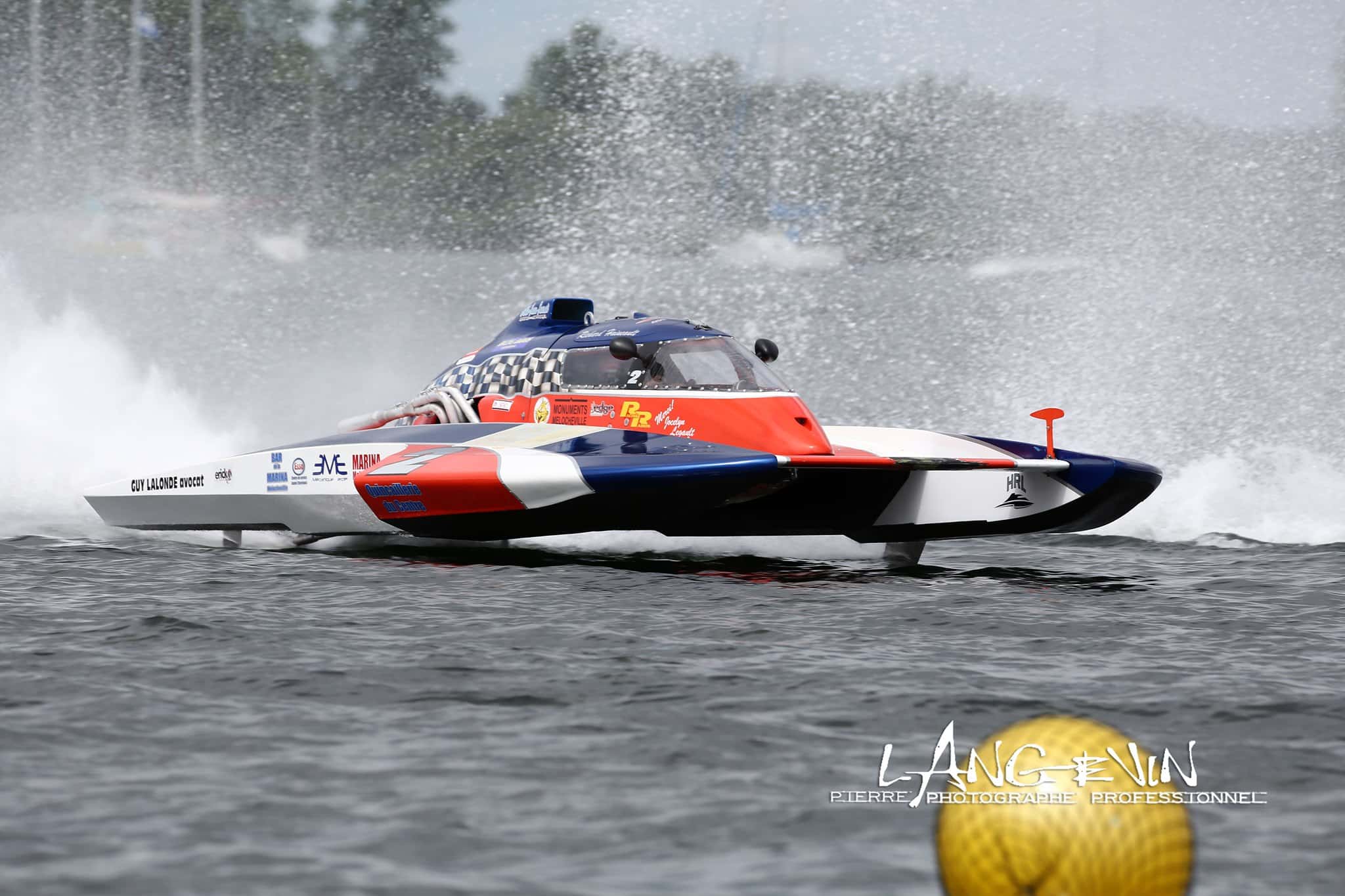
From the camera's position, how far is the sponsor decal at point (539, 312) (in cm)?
1041

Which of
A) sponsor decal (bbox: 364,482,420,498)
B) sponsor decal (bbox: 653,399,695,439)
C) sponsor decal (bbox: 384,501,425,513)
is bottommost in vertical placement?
sponsor decal (bbox: 384,501,425,513)

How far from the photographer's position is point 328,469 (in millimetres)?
9586

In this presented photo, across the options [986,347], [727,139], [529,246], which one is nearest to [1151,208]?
[986,347]

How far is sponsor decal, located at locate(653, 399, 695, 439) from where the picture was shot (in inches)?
341

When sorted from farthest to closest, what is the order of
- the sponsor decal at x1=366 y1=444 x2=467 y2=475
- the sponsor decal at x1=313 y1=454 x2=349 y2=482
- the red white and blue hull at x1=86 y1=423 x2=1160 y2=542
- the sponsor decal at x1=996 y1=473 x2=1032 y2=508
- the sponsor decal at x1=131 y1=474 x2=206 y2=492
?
1. the sponsor decal at x1=131 y1=474 x2=206 y2=492
2. the sponsor decal at x1=313 y1=454 x2=349 y2=482
3. the sponsor decal at x1=366 y1=444 x2=467 y2=475
4. the sponsor decal at x1=996 y1=473 x2=1032 y2=508
5. the red white and blue hull at x1=86 y1=423 x2=1160 y2=542

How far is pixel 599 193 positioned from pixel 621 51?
211 cm

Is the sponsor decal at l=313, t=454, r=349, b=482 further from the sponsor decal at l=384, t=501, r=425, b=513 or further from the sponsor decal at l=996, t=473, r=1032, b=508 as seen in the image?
the sponsor decal at l=996, t=473, r=1032, b=508

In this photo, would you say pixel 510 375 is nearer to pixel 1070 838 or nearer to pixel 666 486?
pixel 666 486

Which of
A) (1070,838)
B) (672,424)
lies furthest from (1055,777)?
(672,424)

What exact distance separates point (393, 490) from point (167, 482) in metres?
2.09

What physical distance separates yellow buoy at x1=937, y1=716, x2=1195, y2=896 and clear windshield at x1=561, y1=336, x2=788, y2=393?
5.48 m

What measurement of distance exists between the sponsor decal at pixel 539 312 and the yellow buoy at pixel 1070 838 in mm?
7232

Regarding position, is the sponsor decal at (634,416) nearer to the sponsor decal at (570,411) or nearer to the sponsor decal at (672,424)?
the sponsor decal at (672,424)

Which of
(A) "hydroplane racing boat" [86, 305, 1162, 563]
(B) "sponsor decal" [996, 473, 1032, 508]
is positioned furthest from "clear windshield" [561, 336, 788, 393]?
(B) "sponsor decal" [996, 473, 1032, 508]
